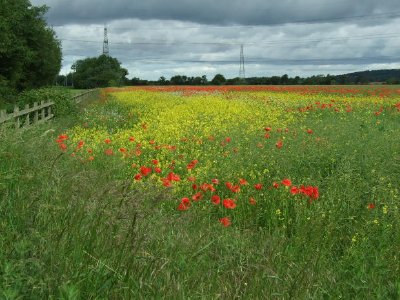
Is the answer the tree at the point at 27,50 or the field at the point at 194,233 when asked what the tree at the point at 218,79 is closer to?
the tree at the point at 27,50

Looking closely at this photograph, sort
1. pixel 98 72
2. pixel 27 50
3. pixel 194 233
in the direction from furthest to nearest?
pixel 98 72 → pixel 27 50 → pixel 194 233

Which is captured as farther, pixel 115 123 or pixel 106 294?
pixel 115 123

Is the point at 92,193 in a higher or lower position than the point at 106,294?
higher

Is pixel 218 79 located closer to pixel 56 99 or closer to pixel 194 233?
pixel 56 99

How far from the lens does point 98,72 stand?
104 m

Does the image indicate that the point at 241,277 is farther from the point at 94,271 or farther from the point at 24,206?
the point at 24,206

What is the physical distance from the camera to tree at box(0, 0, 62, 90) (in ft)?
130

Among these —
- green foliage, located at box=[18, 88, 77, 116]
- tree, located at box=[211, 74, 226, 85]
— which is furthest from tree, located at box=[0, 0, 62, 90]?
tree, located at box=[211, 74, 226, 85]

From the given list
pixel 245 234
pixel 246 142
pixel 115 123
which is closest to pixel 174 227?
pixel 245 234

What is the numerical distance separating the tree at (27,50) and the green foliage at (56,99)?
48.3 feet

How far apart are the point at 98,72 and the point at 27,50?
61919 mm

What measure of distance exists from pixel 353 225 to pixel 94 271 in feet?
10.2

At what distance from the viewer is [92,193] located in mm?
3768

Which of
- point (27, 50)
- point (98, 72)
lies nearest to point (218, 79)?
point (27, 50)
